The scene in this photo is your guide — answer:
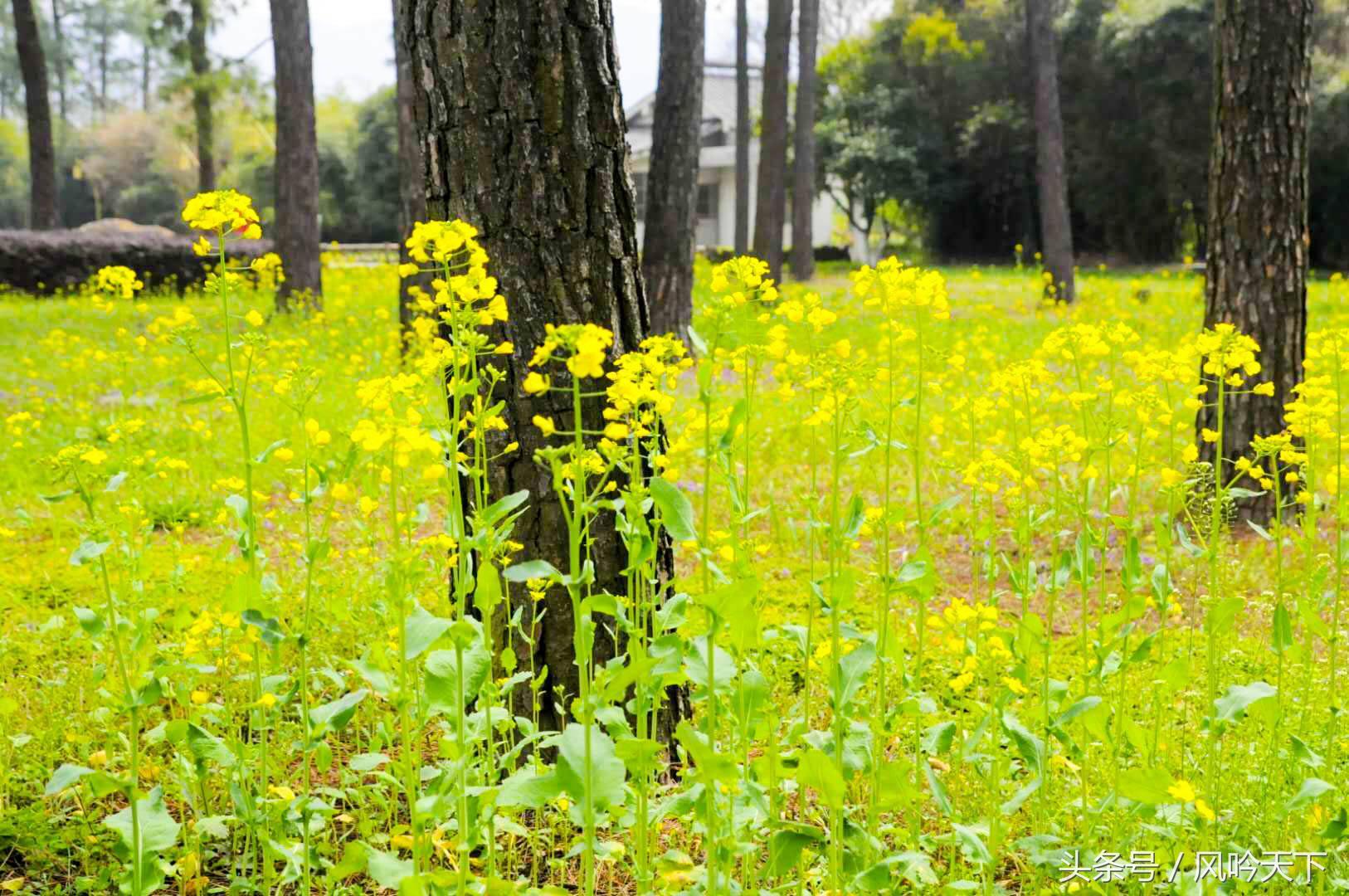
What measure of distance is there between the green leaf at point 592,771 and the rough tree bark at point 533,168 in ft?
2.70

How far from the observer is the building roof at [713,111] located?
36.1m

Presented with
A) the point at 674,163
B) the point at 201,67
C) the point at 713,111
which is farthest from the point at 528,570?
the point at 713,111

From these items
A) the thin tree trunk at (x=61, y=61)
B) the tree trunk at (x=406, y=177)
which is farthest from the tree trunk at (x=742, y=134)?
the thin tree trunk at (x=61, y=61)

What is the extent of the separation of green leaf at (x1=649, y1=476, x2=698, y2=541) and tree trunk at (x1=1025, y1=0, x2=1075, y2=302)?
11.6 m

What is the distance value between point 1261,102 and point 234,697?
4533 mm

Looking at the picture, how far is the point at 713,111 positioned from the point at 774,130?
25031 mm

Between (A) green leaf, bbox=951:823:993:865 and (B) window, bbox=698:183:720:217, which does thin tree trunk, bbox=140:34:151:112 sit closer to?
(B) window, bbox=698:183:720:217

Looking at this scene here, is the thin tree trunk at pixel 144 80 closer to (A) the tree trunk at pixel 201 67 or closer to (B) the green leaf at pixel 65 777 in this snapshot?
(A) the tree trunk at pixel 201 67

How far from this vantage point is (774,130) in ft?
46.5

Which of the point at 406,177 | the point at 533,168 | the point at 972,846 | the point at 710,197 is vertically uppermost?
the point at 710,197

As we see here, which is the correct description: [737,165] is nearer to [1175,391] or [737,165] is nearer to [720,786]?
[1175,391]

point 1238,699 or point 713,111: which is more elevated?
point 713,111

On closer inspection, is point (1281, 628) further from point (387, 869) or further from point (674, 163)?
point (674, 163)

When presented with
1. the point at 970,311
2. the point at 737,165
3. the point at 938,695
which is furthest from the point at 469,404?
the point at 737,165
